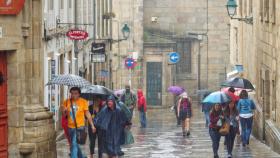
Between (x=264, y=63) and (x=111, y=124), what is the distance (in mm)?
10978

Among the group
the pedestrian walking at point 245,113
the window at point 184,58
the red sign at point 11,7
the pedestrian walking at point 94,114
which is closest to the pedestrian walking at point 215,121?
the pedestrian walking at point 94,114

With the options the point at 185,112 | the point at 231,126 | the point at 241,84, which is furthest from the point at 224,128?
the point at 185,112

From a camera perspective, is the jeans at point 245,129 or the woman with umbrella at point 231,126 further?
the jeans at point 245,129

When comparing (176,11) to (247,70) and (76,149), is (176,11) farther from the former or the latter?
(76,149)

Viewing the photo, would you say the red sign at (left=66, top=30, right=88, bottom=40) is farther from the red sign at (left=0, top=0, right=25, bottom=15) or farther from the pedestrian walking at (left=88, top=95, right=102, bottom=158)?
the red sign at (left=0, top=0, right=25, bottom=15)

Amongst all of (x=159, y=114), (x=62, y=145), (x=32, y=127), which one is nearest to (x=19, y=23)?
(x=32, y=127)

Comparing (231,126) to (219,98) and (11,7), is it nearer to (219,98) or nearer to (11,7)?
(219,98)

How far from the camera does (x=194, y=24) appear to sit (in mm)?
68188

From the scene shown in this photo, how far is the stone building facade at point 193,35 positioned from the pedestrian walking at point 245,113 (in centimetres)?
3667

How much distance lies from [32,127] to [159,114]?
38.4 metres

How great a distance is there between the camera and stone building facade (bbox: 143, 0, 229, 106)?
218ft

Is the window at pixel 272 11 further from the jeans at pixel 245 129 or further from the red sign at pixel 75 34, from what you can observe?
the red sign at pixel 75 34

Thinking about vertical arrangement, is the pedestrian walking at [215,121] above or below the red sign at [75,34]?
below

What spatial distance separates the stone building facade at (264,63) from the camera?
27625 millimetres
